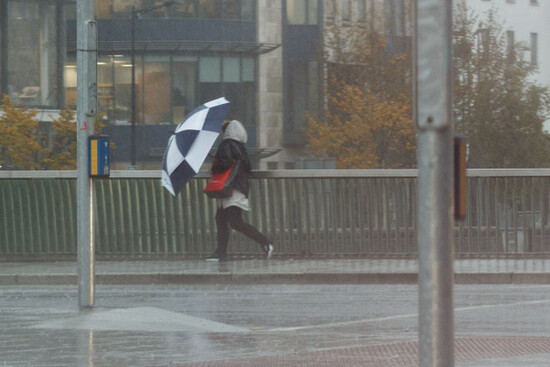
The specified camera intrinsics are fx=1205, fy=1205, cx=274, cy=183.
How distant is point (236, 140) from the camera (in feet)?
51.8

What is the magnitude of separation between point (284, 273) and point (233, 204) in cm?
178

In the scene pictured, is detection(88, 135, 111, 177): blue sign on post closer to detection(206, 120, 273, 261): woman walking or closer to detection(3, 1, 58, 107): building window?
detection(206, 120, 273, 261): woman walking

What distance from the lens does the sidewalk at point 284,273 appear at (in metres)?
13.8

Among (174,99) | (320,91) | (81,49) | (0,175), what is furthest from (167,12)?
(81,49)

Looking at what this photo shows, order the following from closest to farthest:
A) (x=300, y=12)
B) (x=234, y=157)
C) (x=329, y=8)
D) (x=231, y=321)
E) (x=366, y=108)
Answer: (x=231, y=321) → (x=234, y=157) → (x=366, y=108) → (x=300, y=12) → (x=329, y=8)

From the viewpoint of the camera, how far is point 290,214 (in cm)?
1620

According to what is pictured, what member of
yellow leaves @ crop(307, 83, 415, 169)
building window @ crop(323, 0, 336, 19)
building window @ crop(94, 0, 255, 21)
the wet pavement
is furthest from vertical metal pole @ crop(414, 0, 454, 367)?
building window @ crop(323, 0, 336, 19)

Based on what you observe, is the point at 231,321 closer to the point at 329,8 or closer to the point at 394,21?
the point at 394,21

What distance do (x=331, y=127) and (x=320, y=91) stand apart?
4.56 meters

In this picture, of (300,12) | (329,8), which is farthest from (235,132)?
(329,8)

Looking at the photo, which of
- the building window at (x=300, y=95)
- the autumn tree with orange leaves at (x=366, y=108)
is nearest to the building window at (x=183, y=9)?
the building window at (x=300, y=95)

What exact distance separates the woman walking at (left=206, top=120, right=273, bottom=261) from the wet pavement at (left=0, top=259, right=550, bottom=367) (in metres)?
0.28

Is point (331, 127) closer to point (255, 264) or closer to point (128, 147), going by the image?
point (128, 147)

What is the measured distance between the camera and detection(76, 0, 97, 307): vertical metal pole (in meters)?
10.8
